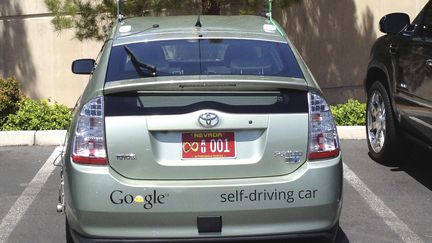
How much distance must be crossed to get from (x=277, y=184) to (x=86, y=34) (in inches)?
210

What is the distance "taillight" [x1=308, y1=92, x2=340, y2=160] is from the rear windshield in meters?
0.27

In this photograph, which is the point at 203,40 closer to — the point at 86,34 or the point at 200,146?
the point at 200,146

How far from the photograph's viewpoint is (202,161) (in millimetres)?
3600

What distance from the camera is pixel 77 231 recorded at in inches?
144

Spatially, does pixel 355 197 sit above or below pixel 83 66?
below

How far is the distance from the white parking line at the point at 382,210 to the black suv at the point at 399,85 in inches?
22.1

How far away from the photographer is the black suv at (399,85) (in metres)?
5.72

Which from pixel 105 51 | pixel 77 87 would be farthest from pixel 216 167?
pixel 77 87

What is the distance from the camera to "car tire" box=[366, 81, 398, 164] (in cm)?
643

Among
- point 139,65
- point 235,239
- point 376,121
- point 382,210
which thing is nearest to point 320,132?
point 235,239

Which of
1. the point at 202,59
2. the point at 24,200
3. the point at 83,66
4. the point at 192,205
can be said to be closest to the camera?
the point at 192,205

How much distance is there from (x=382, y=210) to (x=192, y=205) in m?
2.36

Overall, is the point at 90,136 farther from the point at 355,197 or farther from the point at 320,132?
the point at 355,197

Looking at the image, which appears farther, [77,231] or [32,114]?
[32,114]
